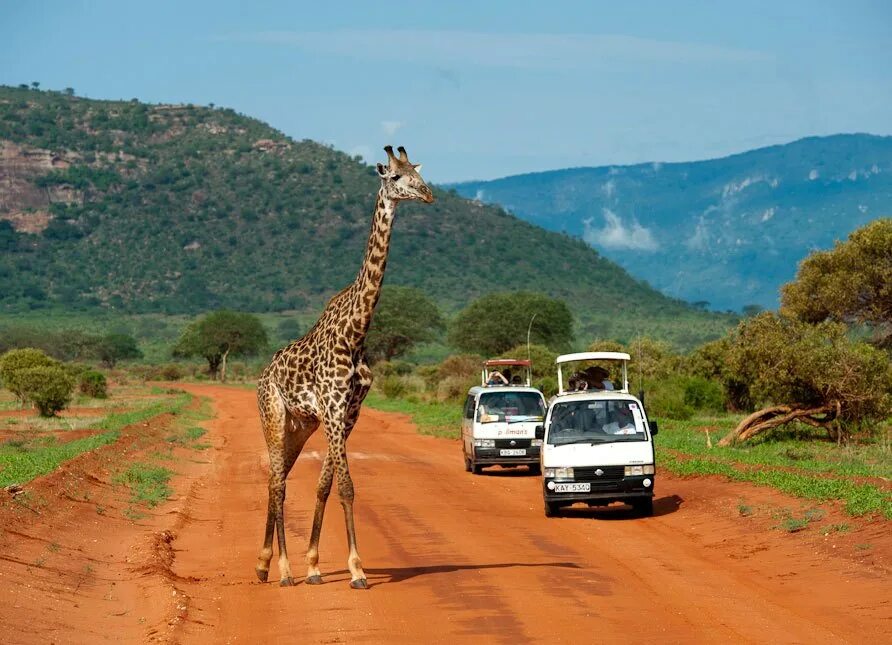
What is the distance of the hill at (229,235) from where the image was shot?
124438 millimetres

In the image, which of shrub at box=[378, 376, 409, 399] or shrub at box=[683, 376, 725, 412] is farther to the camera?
shrub at box=[378, 376, 409, 399]

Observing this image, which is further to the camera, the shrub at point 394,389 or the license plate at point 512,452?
the shrub at point 394,389

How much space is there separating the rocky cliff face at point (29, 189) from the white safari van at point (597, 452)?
12428 cm

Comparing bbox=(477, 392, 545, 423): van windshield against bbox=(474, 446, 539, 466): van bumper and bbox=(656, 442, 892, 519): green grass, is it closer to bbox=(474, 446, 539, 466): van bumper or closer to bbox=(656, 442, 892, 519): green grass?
bbox=(474, 446, 539, 466): van bumper

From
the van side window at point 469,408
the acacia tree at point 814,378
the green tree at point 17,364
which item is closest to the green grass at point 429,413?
the van side window at point 469,408

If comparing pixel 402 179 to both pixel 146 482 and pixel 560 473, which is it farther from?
pixel 146 482

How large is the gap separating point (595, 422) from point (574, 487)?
1420 millimetres

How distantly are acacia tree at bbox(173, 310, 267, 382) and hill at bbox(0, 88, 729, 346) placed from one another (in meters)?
21.4

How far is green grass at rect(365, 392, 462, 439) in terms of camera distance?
4022 centimetres

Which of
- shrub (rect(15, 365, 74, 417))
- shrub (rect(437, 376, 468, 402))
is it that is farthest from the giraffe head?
shrub (rect(437, 376, 468, 402))

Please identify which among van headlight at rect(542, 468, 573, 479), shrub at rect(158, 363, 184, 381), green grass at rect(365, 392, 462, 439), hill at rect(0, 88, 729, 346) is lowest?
shrub at rect(158, 363, 184, 381)

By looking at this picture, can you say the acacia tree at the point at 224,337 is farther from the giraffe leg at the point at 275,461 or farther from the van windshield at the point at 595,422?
the giraffe leg at the point at 275,461

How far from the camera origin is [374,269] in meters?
13.6

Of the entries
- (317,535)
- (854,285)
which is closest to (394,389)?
(854,285)
